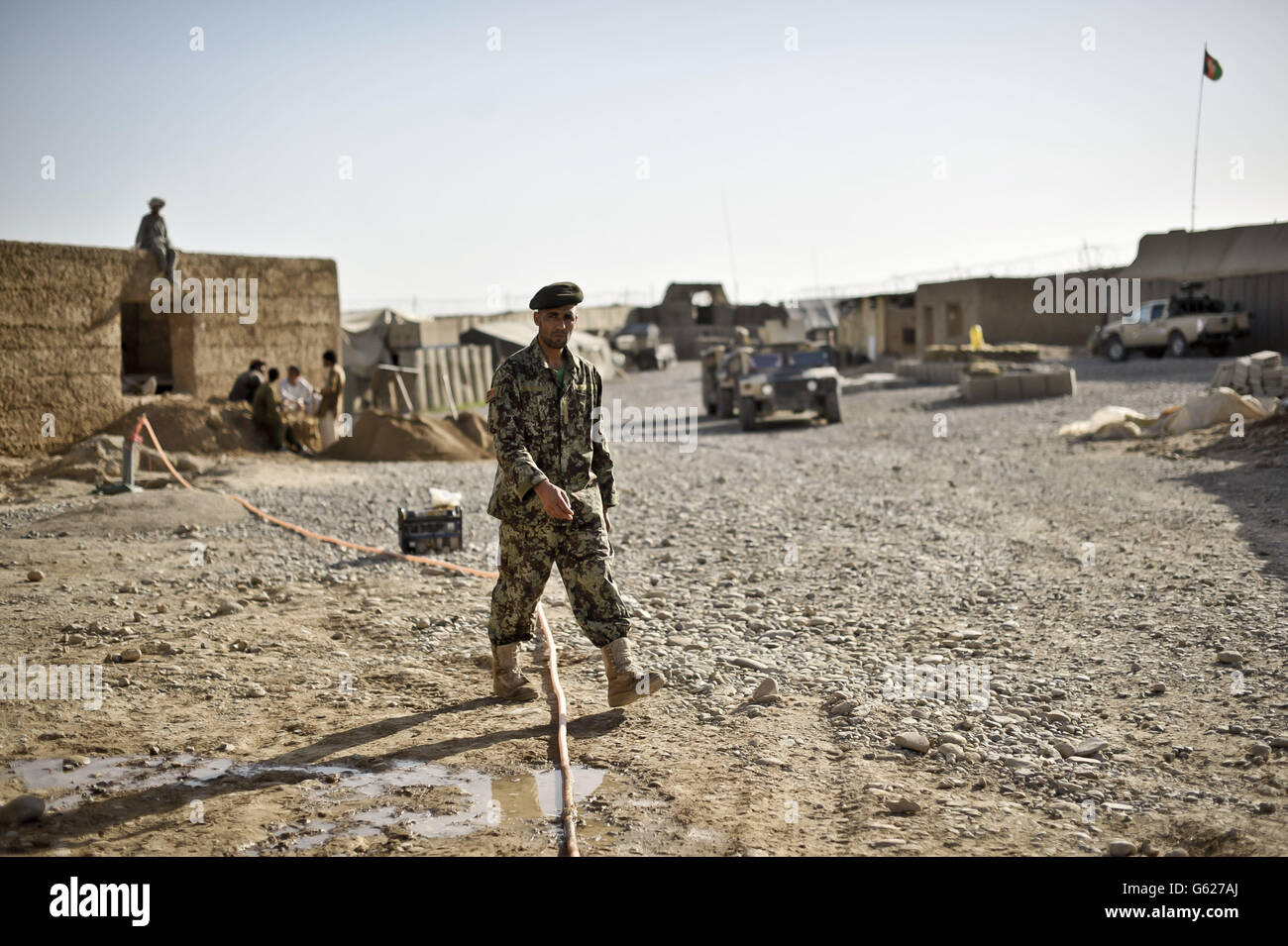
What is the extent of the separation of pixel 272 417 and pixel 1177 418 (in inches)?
484

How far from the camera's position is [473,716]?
480cm

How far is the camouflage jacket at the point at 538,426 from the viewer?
15.0 feet

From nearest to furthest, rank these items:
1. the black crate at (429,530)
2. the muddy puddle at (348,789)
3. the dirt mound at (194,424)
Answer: the muddy puddle at (348,789) → the black crate at (429,530) → the dirt mound at (194,424)

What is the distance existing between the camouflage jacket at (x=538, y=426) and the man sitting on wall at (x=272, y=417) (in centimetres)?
1173

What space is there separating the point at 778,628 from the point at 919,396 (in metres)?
20.5

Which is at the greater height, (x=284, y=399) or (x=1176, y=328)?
(x=1176, y=328)

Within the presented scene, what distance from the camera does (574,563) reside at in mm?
4625

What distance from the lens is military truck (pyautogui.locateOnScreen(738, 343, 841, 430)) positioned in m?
20.4

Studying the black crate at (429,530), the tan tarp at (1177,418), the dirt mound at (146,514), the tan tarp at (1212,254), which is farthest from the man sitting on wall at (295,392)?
the tan tarp at (1212,254)

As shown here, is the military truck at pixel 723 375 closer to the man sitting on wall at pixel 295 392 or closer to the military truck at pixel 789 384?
the military truck at pixel 789 384

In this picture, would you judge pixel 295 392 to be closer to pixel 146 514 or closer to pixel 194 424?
pixel 194 424

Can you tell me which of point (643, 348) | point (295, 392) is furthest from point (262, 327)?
point (643, 348)

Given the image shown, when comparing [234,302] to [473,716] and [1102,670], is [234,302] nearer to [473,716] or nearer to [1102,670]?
[473,716]

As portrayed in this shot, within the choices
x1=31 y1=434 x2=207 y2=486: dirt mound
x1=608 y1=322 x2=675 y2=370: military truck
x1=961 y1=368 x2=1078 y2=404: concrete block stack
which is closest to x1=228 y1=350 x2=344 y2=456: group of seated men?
x1=31 y1=434 x2=207 y2=486: dirt mound
